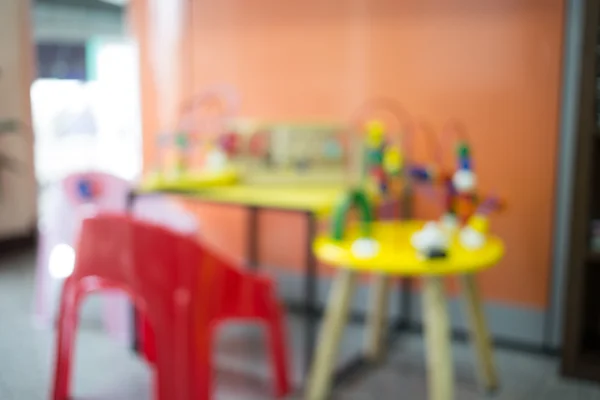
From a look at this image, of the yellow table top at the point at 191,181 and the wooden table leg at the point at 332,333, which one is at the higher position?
the yellow table top at the point at 191,181

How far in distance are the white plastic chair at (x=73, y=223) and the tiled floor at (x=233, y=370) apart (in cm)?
8

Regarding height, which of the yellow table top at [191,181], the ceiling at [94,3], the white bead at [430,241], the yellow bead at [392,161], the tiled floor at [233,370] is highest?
the ceiling at [94,3]

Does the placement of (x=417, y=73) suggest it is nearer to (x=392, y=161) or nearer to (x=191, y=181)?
(x=392, y=161)

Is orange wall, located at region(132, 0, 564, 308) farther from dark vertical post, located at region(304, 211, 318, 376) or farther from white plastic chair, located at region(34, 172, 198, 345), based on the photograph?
dark vertical post, located at region(304, 211, 318, 376)

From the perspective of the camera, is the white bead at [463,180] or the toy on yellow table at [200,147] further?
the toy on yellow table at [200,147]

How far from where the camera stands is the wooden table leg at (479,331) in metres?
1.92

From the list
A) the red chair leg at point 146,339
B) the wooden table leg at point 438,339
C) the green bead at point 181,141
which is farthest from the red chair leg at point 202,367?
the green bead at point 181,141

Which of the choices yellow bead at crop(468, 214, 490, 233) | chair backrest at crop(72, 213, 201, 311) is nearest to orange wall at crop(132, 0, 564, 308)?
yellow bead at crop(468, 214, 490, 233)

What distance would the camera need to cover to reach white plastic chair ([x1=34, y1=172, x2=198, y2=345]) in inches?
93.8

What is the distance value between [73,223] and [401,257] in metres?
1.29

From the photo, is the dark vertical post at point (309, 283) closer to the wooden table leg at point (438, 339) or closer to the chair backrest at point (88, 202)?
the wooden table leg at point (438, 339)

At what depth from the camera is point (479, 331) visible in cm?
196

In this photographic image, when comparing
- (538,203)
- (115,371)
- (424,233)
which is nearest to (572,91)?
A: (538,203)

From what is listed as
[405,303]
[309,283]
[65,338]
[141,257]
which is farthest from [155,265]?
[405,303]
